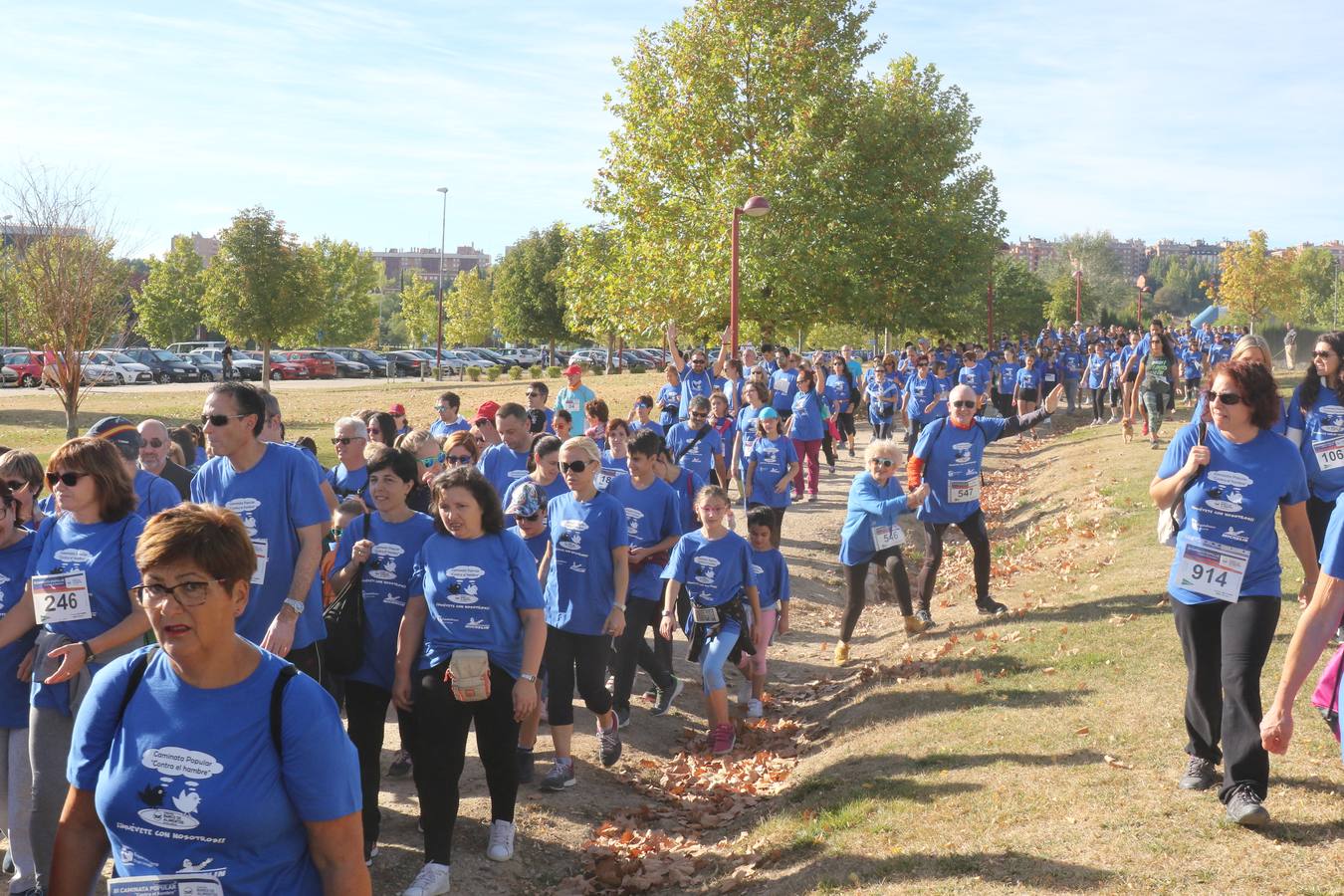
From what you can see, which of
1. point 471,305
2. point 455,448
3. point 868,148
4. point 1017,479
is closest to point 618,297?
point 868,148

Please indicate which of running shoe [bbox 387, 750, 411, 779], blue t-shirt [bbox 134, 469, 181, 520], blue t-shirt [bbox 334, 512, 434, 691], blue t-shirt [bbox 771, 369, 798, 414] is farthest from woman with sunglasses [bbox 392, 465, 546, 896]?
blue t-shirt [bbox 771, 369, 798, 414]

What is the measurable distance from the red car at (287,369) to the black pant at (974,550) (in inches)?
2159

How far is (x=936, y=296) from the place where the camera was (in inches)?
1415

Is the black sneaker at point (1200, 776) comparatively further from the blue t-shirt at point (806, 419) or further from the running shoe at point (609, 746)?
the blue t-shirt at point (806, 419)

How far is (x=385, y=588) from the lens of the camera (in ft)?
19.2

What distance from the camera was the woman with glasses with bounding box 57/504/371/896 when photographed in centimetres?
272

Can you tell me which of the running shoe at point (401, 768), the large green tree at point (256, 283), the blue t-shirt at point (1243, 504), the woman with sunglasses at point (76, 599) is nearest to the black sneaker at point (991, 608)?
the blue t-shirt at point (1243, 504)

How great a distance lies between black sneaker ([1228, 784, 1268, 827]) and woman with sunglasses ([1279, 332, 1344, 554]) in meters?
2.83

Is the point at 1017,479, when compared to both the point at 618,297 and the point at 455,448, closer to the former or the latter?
the point at 618,297

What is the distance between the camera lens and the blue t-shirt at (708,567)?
7.95 m

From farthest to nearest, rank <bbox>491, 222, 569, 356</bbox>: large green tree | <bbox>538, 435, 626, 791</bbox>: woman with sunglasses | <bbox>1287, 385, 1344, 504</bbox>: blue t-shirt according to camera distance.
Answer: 1. <bbox>491, 222, 569, 356</bbox>: large green tree
2. <bbox>1287, 385, 1344, 504</bbox>: blue t-shirt
3. <bbox>538, 435, 626, 791</bbox>: woman with sunglasses

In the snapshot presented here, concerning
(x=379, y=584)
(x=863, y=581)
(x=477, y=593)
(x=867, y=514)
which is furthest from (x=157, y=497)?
(x=863, y=581)

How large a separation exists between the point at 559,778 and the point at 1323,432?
5169 mm

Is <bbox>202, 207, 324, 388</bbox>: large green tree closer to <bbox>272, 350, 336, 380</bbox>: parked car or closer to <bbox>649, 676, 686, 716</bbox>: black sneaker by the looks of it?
<bbox>272, 350, 336, 380</bbox>: parked car
